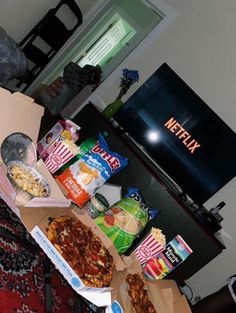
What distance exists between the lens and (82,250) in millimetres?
1562

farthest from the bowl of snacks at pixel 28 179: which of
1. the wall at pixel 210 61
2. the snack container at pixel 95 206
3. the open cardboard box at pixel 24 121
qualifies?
the wall at pixel 210 61

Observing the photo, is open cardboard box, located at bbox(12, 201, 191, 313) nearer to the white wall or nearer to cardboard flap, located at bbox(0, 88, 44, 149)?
cardboard flap, located at bbox(0, 88, 44, 149)

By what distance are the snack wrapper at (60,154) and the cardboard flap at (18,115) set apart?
101 mm

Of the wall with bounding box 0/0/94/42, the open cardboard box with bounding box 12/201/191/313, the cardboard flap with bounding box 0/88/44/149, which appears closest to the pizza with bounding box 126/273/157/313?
the open cardboard box with bounding box 12/201/191/313

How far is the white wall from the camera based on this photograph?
3404 mm

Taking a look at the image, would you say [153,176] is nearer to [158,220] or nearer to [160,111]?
[158,220]

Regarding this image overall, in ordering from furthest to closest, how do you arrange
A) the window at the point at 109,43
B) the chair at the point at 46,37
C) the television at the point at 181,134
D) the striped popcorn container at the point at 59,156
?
the window at the point at 109,43 → the chair at the point at 46,37 → the television at the point at 181,134 → the striped popcorn container at the point at 59,156

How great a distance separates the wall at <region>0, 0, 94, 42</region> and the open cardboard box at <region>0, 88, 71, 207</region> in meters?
1.99

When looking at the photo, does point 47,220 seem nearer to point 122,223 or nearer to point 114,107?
point 122,223

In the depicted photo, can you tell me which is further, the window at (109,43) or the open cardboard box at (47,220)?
the window at (109,43)

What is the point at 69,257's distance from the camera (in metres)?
1.43

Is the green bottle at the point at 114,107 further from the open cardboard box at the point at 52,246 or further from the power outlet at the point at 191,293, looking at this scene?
the open cardboard box at the point at 52,246

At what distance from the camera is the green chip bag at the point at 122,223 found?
179cm

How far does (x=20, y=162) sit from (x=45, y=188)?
0.46ft
